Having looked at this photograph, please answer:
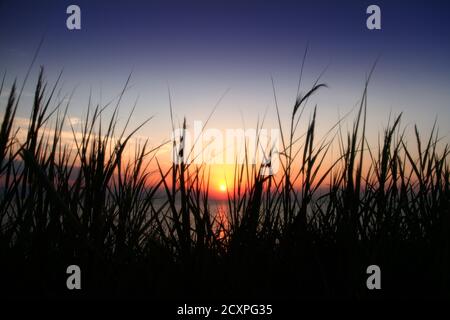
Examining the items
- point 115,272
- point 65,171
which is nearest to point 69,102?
point 65,171

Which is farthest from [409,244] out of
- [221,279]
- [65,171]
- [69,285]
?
[65,171]

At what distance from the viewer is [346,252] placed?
141cm

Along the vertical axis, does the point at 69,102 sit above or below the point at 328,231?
above

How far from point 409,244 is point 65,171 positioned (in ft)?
5.02

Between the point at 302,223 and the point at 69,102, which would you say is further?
the point at 69,102

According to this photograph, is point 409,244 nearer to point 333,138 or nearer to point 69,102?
point 333,138

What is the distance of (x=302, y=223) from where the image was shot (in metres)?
1.40

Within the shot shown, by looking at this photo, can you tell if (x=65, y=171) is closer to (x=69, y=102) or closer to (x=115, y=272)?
(x=69, y=102)
